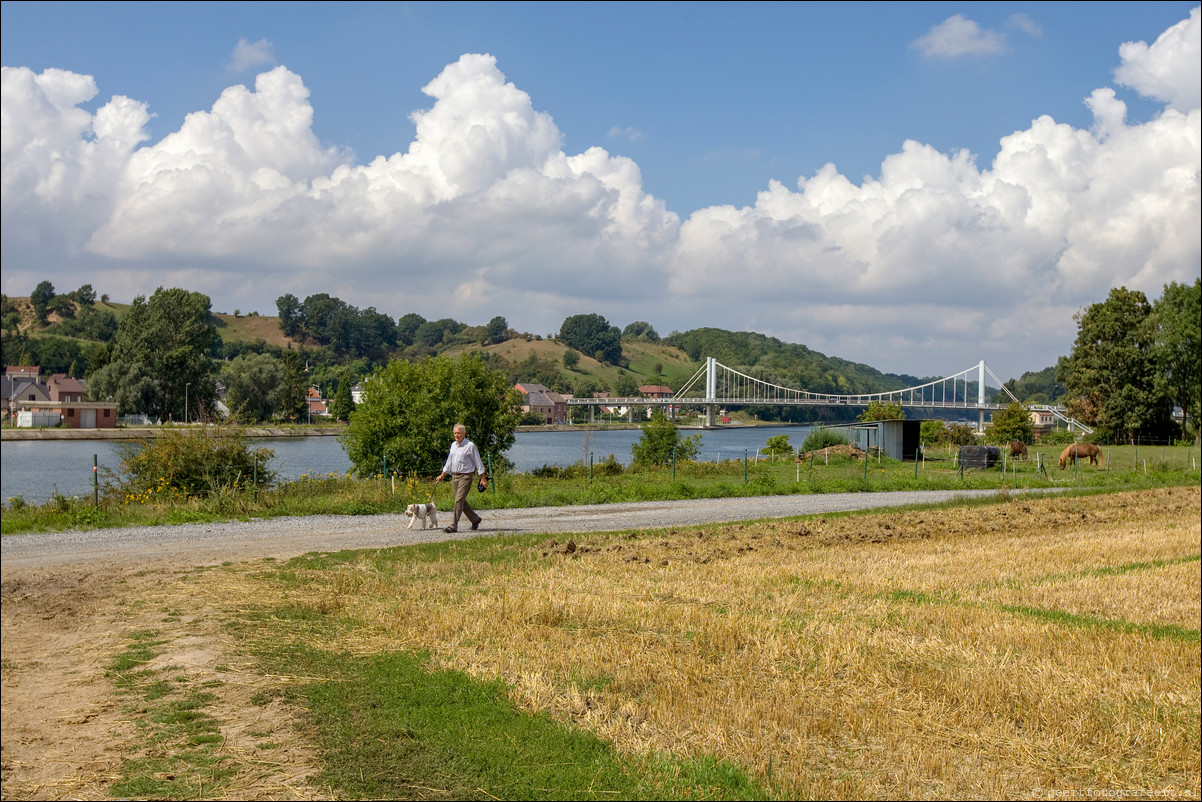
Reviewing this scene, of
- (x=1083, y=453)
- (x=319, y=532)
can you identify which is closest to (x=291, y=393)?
(x=319, y=532)

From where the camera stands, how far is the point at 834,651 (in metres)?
8.07

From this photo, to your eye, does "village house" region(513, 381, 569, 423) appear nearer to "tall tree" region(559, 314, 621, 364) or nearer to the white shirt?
"tall tree" region(559, 314, 621, 364)

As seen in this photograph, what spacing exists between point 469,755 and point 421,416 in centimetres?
2989

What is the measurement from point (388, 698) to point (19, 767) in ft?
9.63

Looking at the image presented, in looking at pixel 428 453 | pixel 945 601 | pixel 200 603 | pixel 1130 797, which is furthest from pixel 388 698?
pixel 428 453

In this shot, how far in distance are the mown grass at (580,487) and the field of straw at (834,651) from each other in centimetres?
453

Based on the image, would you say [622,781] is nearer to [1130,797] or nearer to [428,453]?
[1130,797]

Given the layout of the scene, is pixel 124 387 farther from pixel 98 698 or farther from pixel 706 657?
pixel 706 657

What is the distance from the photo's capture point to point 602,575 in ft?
39.3

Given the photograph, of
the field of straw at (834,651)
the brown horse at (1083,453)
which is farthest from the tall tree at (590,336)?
the field of straw at (834,651)

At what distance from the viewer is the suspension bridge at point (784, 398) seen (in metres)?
102

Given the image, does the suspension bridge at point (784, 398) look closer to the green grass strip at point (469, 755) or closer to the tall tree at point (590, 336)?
the tall tree at point (590, 336)

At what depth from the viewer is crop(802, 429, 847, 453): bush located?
48.5 metres

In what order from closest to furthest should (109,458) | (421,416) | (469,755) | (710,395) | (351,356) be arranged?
1. (469,755)
2. (109,458)
3. (421,416)
4. (351,356)
5. (710,395)
